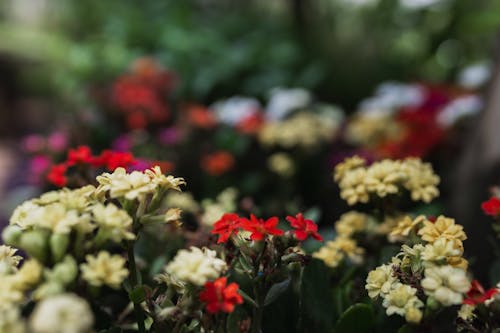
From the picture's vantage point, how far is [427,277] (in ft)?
3.26

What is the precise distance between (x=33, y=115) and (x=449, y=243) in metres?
5.59

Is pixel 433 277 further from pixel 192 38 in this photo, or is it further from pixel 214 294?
pixel 192 38

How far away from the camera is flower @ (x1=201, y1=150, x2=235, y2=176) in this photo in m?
2.67

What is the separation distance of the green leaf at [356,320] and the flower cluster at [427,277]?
0.25 ft

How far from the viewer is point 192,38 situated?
4.04 m

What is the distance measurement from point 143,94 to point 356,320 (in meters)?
2.32

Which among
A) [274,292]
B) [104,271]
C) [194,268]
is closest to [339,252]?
[274,292]

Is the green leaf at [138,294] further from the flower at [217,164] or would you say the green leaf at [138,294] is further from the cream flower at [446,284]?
the flower at [217,164]

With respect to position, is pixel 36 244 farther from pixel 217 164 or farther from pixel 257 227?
pixel 217 164

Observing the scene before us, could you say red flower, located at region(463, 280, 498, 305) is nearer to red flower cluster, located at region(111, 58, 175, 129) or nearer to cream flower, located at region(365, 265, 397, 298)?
cream flower, located at region(365, 265, 397, 298)

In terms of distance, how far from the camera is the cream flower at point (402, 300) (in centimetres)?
100

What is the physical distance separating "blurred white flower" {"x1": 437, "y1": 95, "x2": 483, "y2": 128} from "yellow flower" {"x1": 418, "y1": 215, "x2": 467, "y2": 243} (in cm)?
182

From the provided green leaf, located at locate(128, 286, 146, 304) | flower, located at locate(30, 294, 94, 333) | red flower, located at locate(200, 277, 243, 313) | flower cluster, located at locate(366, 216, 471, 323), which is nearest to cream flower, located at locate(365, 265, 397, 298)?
flower cluster, located at locate(366, 216, 471, 323)

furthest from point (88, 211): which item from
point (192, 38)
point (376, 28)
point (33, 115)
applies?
point (33, 115)
